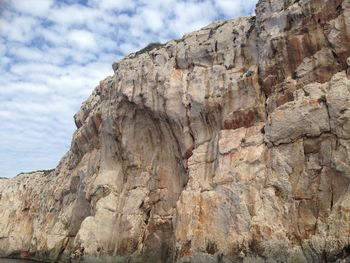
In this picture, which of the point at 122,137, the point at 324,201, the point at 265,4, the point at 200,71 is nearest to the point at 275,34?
the point at 265,4

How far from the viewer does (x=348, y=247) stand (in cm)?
2127

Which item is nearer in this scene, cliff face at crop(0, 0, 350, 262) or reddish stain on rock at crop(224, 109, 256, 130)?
cliff face at crop(0, 0, 350, 262)

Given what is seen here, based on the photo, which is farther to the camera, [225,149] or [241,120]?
[241,120]

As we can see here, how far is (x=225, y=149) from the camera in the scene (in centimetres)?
3219

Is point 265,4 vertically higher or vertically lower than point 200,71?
higher

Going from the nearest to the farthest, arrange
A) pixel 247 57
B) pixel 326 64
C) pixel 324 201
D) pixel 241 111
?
pixel 324 201 → pixel 326 64 → pixel 241 111 → pixel 247 57

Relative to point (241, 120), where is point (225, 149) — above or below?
below

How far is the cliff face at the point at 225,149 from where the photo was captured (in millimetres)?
25188

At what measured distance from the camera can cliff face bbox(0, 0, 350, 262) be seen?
25.2 m

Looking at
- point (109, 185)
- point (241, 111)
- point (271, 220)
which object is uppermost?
point (241, 111)

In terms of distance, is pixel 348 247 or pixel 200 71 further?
pixel 200 71

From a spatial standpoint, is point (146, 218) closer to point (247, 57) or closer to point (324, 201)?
point (247, 57)

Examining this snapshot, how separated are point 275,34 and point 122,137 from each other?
20.0 metres

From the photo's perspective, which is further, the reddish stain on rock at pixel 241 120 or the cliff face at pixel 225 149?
the reddish stain on rock at pixel 241 120
